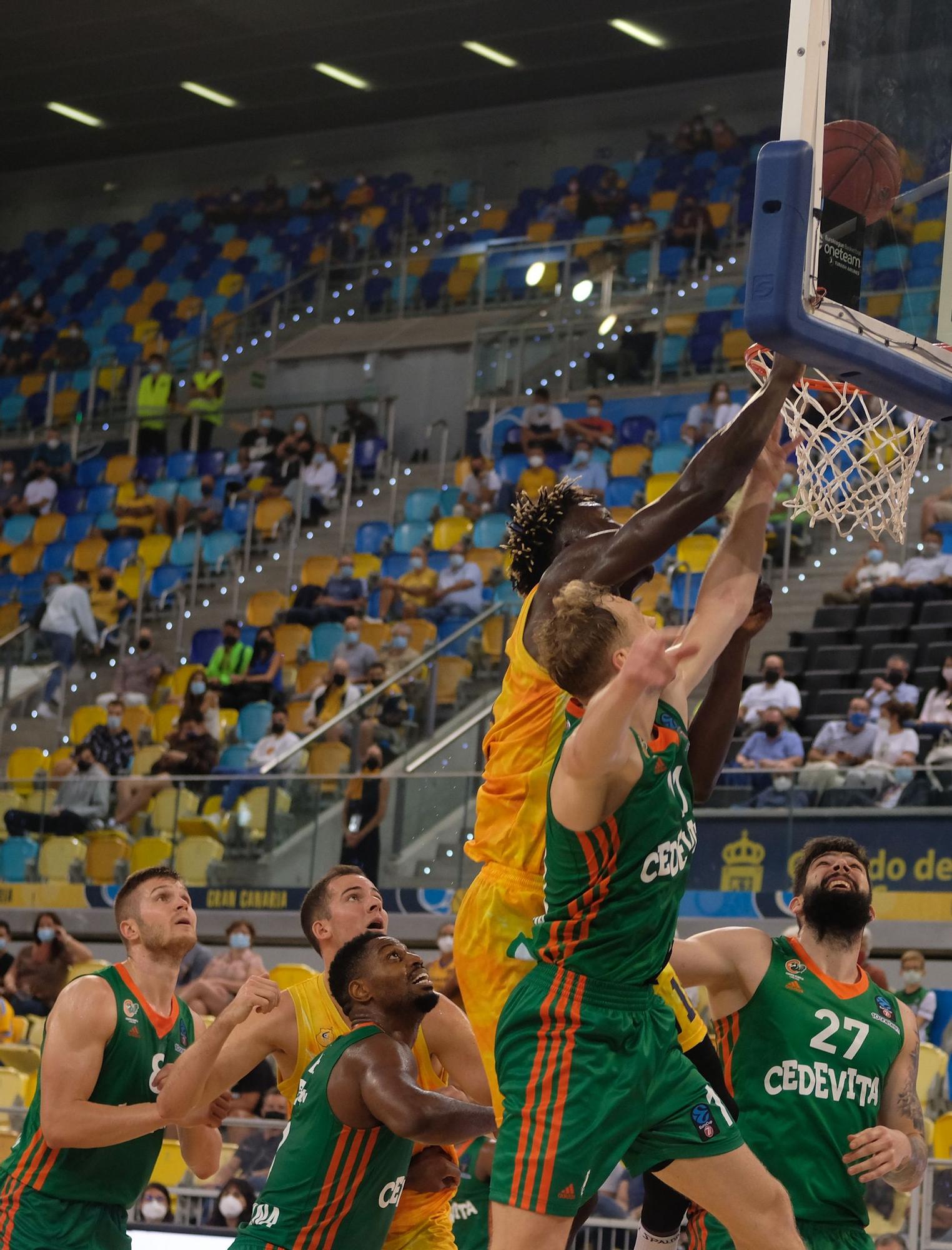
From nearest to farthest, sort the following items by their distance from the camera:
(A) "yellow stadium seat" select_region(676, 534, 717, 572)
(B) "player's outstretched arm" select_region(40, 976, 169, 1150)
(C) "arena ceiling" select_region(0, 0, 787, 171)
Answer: (B) "player's outstretched arm" select_region(40, 976, 169, 1150) → (A) "yellow stadium seat" select_region(676, 534, 717, 572) → (C) "arena ceiling" select_region(0, 0, 787, 171)

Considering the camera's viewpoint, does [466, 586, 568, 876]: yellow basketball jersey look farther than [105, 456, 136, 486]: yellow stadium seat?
No

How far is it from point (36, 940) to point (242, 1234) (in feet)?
29.7

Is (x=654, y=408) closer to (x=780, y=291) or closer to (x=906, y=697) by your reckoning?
(x=906, y=697)

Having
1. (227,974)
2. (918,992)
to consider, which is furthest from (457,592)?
(918,992)

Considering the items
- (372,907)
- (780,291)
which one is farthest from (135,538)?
(780,291)

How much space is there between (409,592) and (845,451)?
452 inches

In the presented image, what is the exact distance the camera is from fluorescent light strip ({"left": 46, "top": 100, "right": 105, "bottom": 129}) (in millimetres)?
26438

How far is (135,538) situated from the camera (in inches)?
798

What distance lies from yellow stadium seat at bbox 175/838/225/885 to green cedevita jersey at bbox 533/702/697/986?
362 inches

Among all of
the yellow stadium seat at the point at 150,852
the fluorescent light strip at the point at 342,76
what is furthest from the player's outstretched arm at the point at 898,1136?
the fluorescent light strip at the point at 342,76

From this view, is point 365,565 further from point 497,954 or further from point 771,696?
point 497,954

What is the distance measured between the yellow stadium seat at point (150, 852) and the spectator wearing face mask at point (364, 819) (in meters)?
1.62

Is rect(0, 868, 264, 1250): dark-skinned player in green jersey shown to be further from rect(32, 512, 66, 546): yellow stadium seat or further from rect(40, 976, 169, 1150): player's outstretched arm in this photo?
rect(32, 512, 66, 546): yellow stadium seat

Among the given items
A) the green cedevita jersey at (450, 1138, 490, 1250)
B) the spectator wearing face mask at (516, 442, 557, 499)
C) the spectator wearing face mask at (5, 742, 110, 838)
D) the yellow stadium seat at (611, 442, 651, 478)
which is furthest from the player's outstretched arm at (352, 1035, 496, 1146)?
the spectator wearing face mask at (516, 442, 557, 499)
